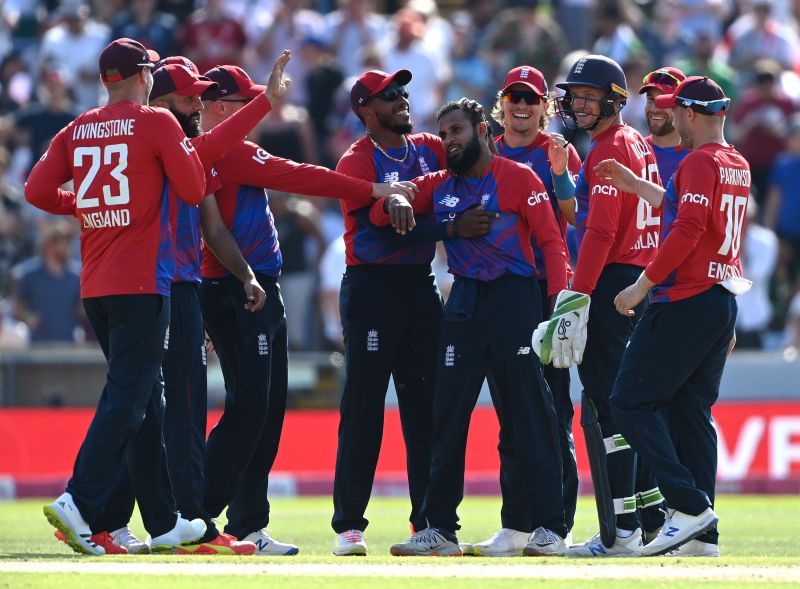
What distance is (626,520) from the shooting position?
9773 mm

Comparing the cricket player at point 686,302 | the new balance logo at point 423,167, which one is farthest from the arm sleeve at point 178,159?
the cricket player at point 686,302

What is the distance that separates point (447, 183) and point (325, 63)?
10542 millimetres

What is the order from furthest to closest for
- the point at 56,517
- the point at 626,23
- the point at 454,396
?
the point at 626,23 < the point at 454,396 < the point at 56,517

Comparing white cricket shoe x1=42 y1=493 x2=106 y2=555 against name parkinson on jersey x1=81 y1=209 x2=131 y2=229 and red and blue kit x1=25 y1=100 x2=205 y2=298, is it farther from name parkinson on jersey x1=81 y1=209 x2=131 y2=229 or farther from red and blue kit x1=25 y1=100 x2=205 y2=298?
name parkinson on jersey x1=81 y1=209 x2=131 y2=229

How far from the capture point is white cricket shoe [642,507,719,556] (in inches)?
360

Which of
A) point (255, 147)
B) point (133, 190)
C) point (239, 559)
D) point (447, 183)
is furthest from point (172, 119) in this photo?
point (239, 559)

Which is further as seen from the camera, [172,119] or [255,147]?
[255,147]

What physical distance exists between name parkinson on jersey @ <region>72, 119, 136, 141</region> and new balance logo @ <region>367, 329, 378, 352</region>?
1.92 metres

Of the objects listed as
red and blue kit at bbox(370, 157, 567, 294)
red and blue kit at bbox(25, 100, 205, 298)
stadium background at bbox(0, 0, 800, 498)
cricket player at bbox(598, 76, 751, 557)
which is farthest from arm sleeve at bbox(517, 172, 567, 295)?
stadium background at bbox(0, 0, 800, 498)

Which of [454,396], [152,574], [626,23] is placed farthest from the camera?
[626,23]

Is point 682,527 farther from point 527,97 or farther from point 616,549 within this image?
point 527,97

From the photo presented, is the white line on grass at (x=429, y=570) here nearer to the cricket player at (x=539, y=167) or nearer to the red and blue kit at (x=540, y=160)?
the cricket player at (x=539, y=167)

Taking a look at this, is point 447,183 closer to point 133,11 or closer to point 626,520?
point 626,520

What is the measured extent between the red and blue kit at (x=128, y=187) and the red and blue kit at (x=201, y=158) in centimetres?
25
